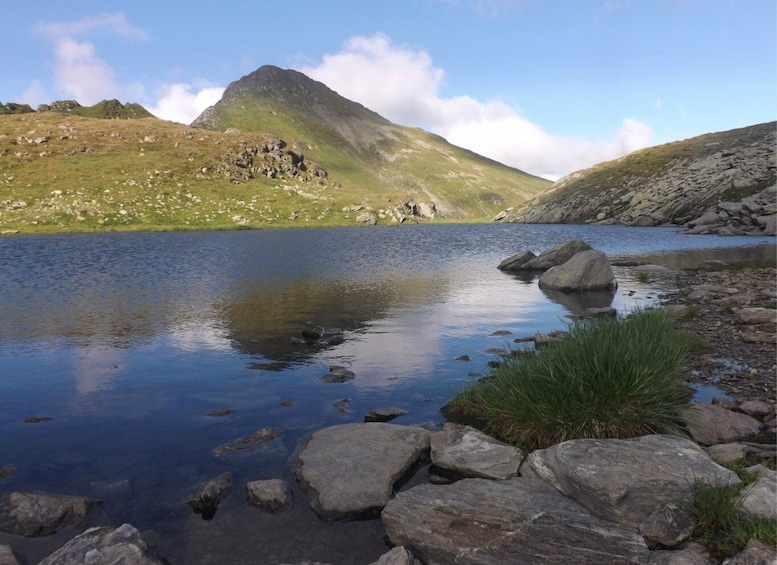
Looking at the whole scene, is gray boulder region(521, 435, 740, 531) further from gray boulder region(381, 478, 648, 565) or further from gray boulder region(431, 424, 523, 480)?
gray boulder region(431, 424, 523, 480)

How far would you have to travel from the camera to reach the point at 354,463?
1023cm

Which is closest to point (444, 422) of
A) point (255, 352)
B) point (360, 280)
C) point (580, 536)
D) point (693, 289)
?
point (580, 536)

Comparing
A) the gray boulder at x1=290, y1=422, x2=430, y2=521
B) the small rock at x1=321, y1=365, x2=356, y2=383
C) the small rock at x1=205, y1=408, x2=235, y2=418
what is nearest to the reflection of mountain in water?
the small rock at x1=321, y1=365, x2=356, y2=383

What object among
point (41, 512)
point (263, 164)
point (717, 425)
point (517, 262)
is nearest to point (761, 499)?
point (717, 425)

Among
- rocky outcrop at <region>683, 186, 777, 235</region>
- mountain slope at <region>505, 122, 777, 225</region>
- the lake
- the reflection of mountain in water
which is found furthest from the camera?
mountain slope at <region>505, 122, 777, 225</region>

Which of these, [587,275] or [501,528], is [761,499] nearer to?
[501,528]

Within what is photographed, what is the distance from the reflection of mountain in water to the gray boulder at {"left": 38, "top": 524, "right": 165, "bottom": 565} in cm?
1046

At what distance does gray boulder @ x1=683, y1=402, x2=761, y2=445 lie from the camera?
10.5 m

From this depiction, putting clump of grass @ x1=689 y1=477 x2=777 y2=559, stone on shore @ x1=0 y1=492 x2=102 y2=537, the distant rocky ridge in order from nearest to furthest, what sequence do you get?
clump of grass @ x1=689 y1=477 x2=777 y2=559 → stone on shore @ x1=0 y1=492 x2=102 y2=537 → the distant rocky ridge

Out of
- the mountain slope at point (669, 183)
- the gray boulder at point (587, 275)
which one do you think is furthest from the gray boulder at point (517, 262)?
the mountain slope at point (669, 183)

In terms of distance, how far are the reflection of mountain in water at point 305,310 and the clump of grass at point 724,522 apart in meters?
13.7

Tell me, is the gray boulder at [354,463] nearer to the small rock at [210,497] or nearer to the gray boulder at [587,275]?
the small rock at [210,497]

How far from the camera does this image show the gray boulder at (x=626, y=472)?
24.4 feet

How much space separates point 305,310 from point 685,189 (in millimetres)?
131428
